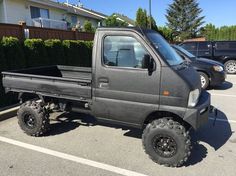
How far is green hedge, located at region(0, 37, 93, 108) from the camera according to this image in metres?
7.62

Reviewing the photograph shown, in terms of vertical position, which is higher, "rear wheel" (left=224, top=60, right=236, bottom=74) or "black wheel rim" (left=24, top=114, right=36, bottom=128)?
"rear wheel" (left=224, top=60, right=236, bottom=74)

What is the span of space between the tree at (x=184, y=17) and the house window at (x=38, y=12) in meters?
38.0

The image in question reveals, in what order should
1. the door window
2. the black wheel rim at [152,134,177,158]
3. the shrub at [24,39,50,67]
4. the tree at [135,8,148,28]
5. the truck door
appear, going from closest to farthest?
1. the black wheel rim at [152,134,177,158]
2. the truck door
3. the shrub at [24,39,50,67]
4. the door window
5. the tree at [135,8,148,28]

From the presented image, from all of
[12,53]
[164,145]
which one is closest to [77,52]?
[12,53]

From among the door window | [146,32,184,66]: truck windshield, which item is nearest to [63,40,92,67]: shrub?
the door window

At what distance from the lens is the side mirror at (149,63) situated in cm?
411

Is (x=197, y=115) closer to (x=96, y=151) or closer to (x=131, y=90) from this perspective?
(x=131, y=90)

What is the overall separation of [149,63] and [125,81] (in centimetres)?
52

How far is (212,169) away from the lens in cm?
408

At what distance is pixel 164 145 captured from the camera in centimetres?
425

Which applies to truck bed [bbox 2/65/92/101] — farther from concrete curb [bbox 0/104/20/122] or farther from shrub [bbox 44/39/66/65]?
shrub [bbox 44/39/66/65]

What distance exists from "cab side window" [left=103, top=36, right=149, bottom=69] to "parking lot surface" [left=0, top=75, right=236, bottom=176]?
4.96 feet

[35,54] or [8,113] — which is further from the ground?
[35,54]

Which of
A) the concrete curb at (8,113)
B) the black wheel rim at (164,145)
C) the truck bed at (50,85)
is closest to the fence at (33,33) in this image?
the concrete curb at (8,113)
